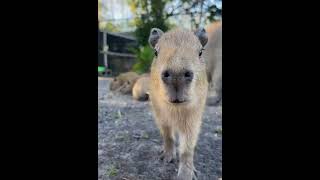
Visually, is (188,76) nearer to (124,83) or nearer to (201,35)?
(201,35)

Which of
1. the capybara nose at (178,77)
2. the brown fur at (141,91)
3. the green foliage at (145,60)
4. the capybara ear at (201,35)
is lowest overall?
the brown fur at (141,91)

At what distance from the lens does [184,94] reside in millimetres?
2197

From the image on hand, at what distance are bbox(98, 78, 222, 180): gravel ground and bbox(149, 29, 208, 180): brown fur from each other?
244mm

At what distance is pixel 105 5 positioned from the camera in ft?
31.4

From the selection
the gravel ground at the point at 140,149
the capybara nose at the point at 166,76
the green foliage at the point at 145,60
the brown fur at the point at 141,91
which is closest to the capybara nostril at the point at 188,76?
the capybara nose at the point at 166,76

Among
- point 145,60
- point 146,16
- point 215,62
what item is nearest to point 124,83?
point 145,60

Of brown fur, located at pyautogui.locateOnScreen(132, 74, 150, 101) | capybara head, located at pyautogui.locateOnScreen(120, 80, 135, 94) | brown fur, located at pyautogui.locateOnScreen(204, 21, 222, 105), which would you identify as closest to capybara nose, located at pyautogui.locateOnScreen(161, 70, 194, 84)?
brown fur, located at pyautogui.locateOnScreen(204, 21, 222, 105)

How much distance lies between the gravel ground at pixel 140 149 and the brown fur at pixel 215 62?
1091 mm

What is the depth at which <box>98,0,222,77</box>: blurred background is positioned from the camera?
271 inches

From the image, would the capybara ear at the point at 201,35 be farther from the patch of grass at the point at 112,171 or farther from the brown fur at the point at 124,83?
the brown fur at the point at 124,83

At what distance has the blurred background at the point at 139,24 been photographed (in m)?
6.89
